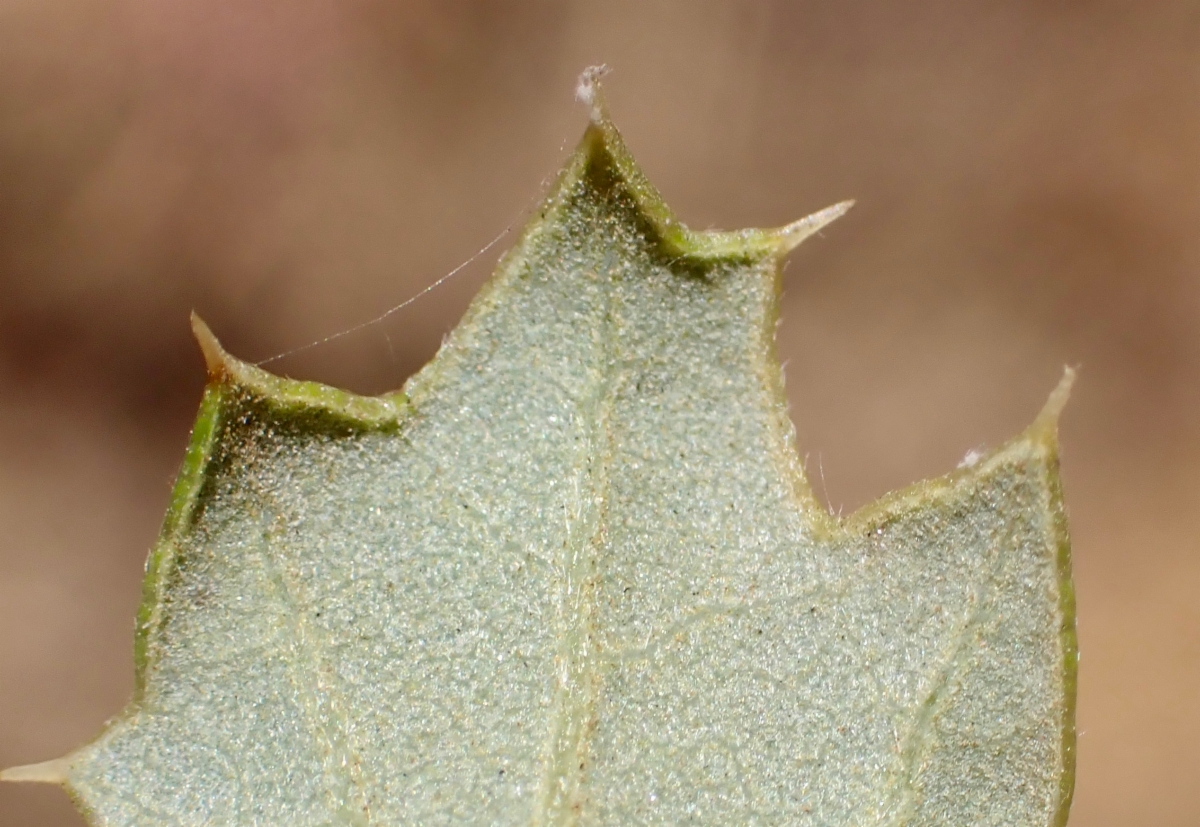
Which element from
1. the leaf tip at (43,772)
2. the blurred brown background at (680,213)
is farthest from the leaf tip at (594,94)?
the blurred brown background at (680,213)

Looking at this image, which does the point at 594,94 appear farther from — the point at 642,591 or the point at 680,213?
the point at 680,213

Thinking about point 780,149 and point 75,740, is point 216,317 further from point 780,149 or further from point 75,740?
point 780,149

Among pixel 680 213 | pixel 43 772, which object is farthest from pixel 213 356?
pixel 680 213

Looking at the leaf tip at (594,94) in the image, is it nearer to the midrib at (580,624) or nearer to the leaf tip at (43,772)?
the midrib at (580,624)

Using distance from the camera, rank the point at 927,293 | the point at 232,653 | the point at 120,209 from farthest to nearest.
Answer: the point at 927,293
the point at 120,209
the point at 232,653

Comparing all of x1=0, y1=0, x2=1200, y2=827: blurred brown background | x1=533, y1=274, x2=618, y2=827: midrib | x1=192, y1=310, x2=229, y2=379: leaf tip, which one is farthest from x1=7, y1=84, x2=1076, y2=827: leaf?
x1=0, y1=0, x2=1200, y2=827: blurred brown background

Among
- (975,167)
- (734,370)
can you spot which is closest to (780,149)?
(975,167)

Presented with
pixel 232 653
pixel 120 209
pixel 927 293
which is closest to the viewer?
pixel 232 653
